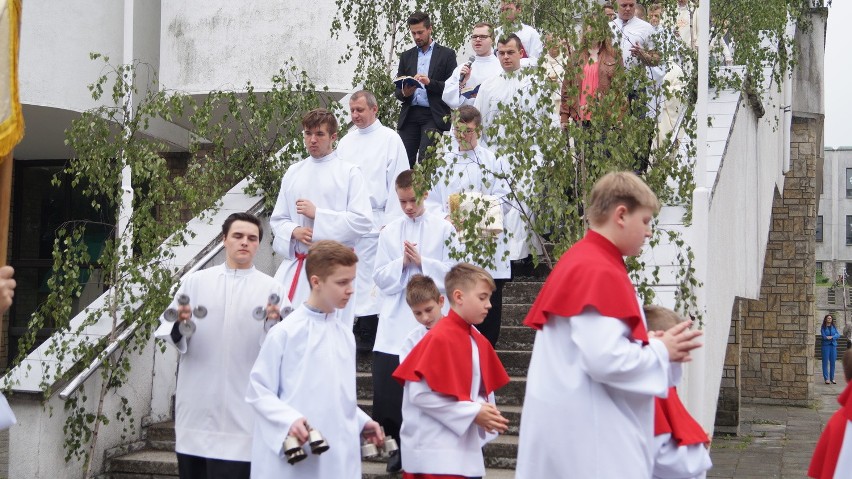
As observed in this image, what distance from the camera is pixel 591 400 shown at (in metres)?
4.59

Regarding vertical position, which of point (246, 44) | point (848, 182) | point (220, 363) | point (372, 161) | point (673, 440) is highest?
point (848, 182)

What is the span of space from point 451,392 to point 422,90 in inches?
243

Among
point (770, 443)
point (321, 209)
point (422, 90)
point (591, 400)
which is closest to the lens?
point (591, 400)

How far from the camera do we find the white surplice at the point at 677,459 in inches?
204

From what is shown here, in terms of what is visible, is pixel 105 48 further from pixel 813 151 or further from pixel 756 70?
pixel 813 151

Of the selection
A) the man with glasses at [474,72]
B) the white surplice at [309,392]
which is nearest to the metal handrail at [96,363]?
the white surplice at [309,392]

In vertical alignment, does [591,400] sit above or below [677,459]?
above

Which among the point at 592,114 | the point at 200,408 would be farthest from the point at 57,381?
the point at 592,114

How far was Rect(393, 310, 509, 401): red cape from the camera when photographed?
6.24 metres

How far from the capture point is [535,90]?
23.9ft

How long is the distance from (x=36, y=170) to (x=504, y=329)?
11157 mm

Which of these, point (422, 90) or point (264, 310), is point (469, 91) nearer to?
point (422, 90)

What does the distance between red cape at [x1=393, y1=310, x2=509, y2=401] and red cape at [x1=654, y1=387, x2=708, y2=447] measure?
135cm

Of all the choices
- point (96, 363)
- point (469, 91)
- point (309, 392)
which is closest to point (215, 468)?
point (309, 392)
